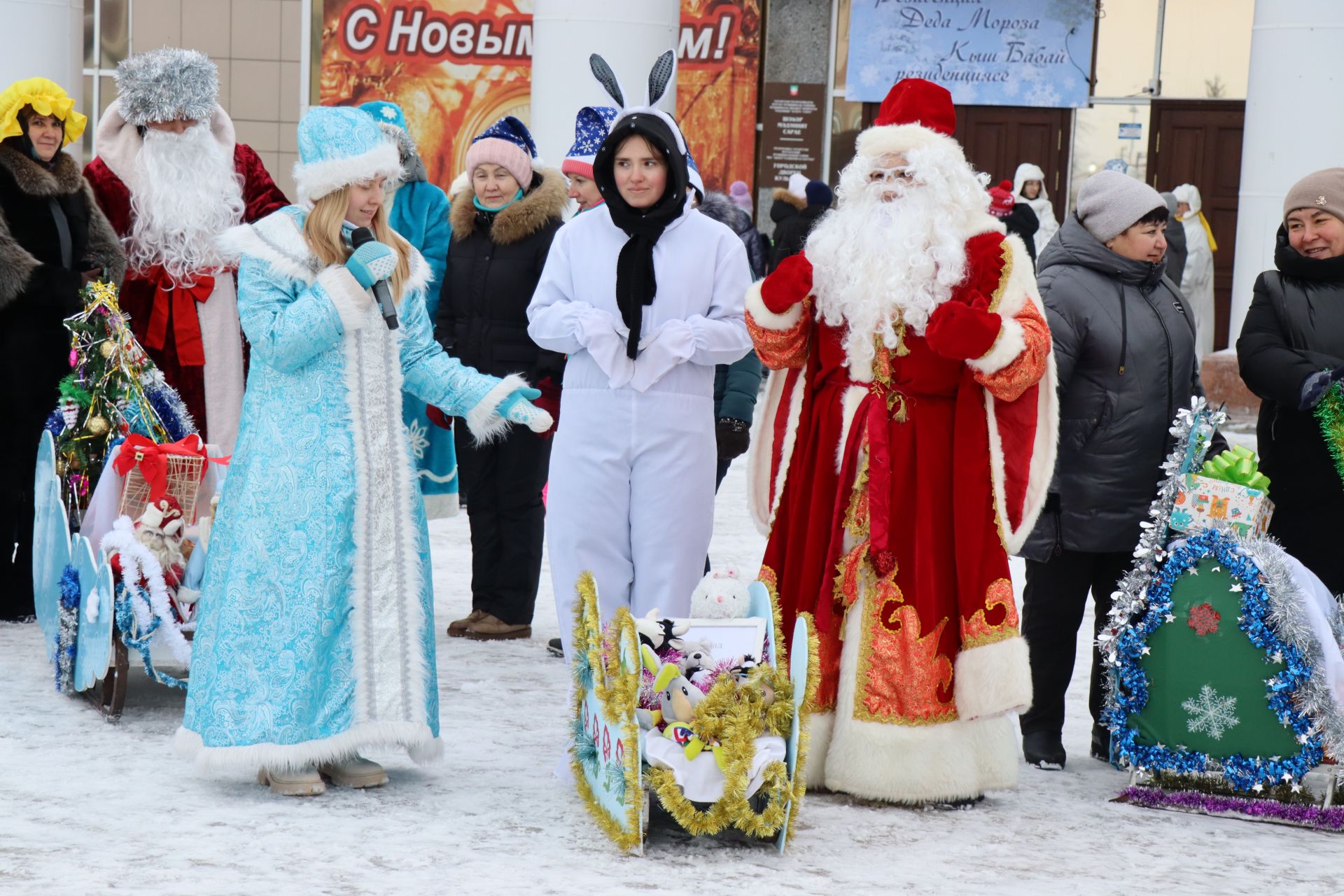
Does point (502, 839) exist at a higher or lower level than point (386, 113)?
lower

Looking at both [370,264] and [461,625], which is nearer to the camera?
[370,264]

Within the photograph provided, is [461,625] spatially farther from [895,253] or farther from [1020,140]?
[1020,140]

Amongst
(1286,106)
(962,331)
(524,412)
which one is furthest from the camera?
(1286,106)

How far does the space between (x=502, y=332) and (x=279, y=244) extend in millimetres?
1851

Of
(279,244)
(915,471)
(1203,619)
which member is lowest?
(1203,619)

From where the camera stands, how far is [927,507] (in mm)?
3975

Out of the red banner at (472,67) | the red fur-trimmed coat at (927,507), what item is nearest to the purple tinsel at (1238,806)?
the red fur-trimmed coat at (927,507)

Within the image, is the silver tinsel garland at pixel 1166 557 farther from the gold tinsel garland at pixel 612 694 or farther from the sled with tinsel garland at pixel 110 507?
the sled with tinsel garland at pixel 110 507

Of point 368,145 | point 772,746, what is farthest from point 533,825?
point 368,145

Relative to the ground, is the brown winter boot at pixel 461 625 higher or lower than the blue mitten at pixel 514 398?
lower

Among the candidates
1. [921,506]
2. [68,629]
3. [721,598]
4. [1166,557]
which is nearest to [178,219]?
[68,629]

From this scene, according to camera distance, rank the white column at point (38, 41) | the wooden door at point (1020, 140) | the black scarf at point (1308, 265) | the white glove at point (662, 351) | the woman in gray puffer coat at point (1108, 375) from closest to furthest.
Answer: the white glove at point (662, 351)
the woman in gray puffer coat at point (1108, 375)
the black scarf at point (1308, 265)
the white column at point (38, 41)
the wooden door at point (1020, 140)

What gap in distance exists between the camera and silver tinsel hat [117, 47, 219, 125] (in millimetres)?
5715

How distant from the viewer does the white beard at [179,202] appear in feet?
18.7
